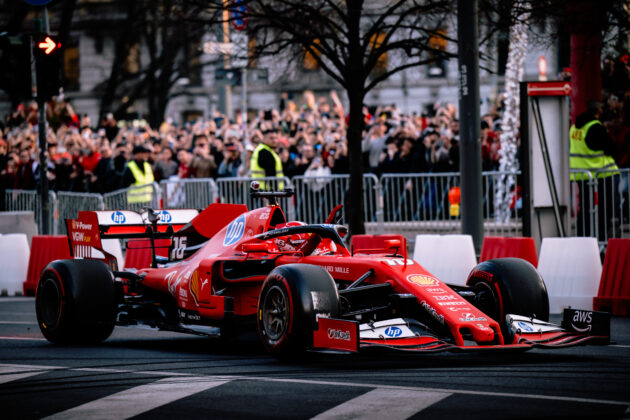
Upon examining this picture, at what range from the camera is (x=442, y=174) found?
18.8 metres

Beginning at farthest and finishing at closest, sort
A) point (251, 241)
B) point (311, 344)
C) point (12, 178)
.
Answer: point (12, 178), point (251, 241), point (311, 344)

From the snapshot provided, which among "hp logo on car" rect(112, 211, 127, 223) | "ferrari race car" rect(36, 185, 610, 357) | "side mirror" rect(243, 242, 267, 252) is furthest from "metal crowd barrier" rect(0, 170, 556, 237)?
"side mirror" rect(243, 242, 267, 252)

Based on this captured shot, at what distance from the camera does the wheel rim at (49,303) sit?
11445 mm

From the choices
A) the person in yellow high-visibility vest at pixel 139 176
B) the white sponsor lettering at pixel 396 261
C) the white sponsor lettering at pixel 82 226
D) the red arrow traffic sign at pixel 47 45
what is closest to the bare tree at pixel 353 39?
the red arrow traffic sign at pixel 47 45

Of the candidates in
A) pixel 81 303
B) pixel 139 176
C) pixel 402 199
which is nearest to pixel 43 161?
pixel 139 176

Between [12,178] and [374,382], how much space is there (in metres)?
20.3

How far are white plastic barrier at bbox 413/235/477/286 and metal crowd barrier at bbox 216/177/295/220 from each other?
17.7ft

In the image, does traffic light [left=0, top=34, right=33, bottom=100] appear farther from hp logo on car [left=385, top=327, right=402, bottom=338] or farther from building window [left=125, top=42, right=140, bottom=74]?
building window [left=125, top=42, right=140, bottom=74]

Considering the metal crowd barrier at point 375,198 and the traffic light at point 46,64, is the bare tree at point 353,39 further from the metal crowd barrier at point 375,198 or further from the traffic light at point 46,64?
the traffic light at point 46,64

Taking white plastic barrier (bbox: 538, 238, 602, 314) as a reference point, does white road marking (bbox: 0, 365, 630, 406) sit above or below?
below

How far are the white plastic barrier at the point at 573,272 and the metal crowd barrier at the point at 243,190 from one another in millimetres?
6764

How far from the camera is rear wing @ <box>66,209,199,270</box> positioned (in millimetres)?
12242

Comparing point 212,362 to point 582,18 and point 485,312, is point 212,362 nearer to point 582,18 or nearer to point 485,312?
point 485,312

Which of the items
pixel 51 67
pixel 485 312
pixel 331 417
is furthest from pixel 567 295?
pixel 51 67
